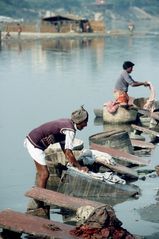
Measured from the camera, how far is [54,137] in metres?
10.6

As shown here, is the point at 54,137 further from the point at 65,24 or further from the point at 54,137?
the point at 65,24

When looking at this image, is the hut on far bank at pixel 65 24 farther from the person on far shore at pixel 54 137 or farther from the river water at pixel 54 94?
the person on far shore at pixel 54 137

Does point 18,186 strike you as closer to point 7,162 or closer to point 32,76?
point 7,162

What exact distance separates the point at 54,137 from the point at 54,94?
582 inches

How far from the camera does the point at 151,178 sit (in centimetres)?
1317

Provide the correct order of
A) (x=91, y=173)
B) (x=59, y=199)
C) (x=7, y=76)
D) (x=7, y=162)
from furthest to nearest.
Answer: (x=7, y=76)
(x=7, y=162)
(x=91, y=173)
(x=59, y=199)

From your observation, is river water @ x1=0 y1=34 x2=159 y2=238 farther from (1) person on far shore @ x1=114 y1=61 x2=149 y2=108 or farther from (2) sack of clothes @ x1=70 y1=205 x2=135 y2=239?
(2) sack of clothes @ x1=70 y1=205 x2=135 y2=239

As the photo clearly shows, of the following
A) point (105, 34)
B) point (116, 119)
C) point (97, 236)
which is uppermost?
point (97, 236)

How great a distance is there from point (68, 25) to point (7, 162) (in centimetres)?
5853

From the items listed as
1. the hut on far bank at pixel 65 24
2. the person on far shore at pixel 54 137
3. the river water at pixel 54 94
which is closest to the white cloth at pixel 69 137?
the person on far shore at pixel 54 137

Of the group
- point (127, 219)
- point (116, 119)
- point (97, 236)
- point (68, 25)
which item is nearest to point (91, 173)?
point (127, 219)

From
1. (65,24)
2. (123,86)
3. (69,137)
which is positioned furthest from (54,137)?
(65,24)

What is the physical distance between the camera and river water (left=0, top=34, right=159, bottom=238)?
1202 centimetres

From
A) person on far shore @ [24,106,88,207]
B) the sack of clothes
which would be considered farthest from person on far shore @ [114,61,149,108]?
the sack of clothes
